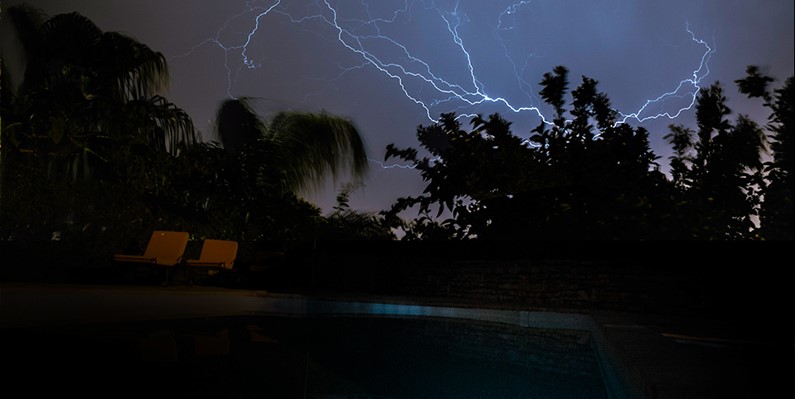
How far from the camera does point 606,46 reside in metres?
11.2

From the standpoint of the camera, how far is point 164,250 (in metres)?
8.62

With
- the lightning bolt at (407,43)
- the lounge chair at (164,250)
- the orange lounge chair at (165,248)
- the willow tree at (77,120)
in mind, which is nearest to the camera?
the willow tree at (77,120)

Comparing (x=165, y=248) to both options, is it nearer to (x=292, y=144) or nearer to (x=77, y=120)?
(x=77, y=120)

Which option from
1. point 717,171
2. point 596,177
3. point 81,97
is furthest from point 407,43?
point 717,171

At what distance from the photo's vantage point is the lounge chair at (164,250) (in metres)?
8.40

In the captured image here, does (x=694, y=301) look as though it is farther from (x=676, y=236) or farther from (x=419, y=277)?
(x=419, y=277)

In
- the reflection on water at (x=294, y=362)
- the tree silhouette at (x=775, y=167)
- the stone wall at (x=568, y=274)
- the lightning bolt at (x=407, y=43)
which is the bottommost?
the reflection on water at (x=294, y=362)

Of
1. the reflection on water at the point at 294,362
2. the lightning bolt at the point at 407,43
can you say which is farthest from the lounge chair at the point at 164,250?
the lightning bolt at the point at 407,43

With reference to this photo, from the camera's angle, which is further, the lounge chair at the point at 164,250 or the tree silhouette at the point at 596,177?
the lounge chair at the point at 164,250

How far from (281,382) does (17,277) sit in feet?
23.2

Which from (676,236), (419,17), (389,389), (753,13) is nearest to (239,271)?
(419,17)

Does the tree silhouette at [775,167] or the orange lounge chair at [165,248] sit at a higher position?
the tree silhouette at [775,167]

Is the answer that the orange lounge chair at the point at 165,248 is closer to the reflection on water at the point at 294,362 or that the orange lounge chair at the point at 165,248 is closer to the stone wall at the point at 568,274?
the stone wall at the point at 568,274

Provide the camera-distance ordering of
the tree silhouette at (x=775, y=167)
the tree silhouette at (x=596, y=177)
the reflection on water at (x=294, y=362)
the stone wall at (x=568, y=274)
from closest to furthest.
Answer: the reflection on water at (x=294, y=362) → the stone wall at (x=568, y=274) → the tree silhouette at (x=775, y=167) → the tree silhouette at (x=596, y=177)
